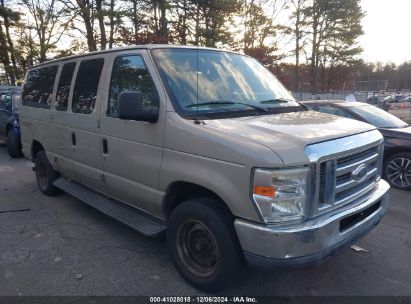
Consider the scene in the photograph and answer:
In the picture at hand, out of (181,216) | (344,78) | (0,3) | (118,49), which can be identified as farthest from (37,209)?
(344,78)

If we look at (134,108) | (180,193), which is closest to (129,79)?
(134,108)

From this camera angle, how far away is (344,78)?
44125 mm

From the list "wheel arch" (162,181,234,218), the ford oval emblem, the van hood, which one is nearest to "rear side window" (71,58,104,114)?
"wheel arch" (162,181,234,218)

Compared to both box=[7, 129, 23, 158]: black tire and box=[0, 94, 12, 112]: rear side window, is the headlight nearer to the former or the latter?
box=[7, 129, 23, 158]: black tire

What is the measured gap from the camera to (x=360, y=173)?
316 cm

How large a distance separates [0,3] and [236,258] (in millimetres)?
34963

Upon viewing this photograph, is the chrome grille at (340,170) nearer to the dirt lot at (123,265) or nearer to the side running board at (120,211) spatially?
the dirt lot at (123,265)

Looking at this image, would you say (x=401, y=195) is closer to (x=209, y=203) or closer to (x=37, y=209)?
(x=209, y=203)

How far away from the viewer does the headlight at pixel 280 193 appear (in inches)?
103

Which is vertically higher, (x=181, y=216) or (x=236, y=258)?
(x=181, y=216)

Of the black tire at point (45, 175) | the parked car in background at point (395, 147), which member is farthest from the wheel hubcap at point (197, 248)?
the parked car in background at point (395, 147)

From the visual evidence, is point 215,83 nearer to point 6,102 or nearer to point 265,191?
point 265,191

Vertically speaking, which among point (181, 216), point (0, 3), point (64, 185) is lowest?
point (64, 185)

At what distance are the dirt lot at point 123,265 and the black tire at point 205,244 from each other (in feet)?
0.64
